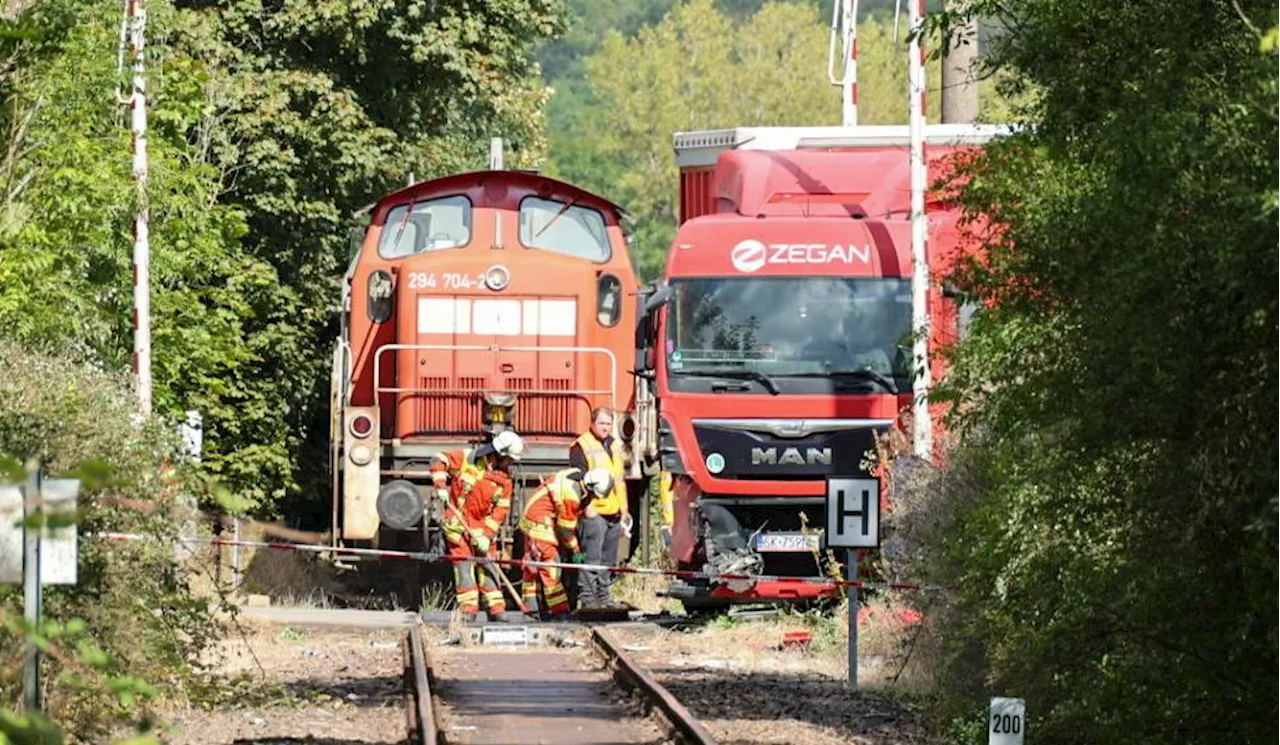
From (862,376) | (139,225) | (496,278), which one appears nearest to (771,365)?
(862,376)

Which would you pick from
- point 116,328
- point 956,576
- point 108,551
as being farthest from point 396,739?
point 116,328

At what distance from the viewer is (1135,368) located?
1031 centimetres

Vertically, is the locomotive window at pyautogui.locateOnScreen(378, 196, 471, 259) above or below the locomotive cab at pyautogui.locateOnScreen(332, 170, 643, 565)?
above

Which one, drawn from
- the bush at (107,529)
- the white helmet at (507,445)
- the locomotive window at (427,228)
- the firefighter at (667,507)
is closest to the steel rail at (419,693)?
the bush at (107,529)

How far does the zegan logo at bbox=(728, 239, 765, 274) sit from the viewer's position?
2225 centimetres

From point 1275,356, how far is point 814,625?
39.0 feet

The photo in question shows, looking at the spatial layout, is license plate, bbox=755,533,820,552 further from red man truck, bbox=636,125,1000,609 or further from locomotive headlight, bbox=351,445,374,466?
locomotive headlight, bbox=351,445,374,466

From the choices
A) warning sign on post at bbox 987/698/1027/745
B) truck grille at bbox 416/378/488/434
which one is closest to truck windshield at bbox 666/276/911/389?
truck grille at bbox 416/378/488/434

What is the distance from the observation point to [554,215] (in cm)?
2545

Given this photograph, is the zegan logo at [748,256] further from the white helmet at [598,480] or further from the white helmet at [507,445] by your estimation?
the white helmet at [507,445]

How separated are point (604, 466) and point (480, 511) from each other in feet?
3.98

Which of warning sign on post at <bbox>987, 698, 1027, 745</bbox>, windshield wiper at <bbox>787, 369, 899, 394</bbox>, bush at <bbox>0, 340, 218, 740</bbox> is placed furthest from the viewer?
windshield wiper at <bbox>787, 369, 899, 394</bbox>

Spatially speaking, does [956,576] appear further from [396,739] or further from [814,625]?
[814,625]

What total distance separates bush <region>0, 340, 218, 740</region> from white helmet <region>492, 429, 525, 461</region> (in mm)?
8251
